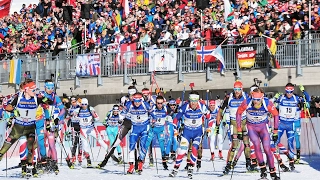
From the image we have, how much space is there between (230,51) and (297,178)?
33.3ft

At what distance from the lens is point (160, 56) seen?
29.2m

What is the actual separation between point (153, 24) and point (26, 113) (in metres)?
13.3

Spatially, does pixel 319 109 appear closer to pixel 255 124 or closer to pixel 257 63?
pixel 257 63

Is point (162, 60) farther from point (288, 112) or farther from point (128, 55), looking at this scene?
point (288, 112)

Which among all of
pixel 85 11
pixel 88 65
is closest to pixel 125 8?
pixel 85 11

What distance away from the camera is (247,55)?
27.5 meters

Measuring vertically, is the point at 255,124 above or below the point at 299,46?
below

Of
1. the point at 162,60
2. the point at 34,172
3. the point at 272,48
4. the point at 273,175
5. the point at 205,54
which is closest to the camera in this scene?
the point at 273,175

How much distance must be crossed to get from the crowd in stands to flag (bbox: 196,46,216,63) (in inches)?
11.9

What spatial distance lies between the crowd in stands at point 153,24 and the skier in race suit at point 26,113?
11.1 m

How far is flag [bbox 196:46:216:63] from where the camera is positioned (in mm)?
28281

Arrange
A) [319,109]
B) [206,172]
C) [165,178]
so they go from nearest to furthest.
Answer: [165,178] → [206,172] → [319,109]

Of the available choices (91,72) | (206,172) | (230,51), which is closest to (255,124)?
(206,172)

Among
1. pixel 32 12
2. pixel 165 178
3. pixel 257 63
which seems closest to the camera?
pixel 165 178
